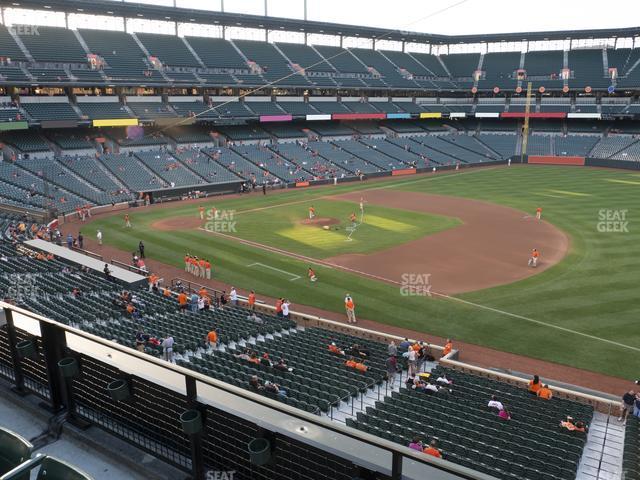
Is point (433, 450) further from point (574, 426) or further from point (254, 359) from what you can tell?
point (254, 359)

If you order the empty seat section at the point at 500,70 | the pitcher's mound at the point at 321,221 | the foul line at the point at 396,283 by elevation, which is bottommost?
the foul line at the point at 396,283

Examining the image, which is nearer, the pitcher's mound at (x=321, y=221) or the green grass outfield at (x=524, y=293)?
the green grass outfield at (x=524, y=293)

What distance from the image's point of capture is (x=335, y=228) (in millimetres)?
43812

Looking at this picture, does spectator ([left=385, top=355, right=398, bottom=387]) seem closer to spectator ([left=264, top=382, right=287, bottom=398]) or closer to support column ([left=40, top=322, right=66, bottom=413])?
spectator ([left=264, top=382, right=287, bottom=398])

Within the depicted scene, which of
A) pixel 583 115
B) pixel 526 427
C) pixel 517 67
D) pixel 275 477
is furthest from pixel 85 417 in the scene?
pixel 517 67

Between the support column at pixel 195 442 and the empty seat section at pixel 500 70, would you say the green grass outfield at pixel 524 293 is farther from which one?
the empty seat section at pixel 500 70

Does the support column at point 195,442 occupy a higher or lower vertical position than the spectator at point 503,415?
higher

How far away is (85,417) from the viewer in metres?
6.16

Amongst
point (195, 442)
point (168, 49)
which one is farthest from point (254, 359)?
point (168, 49)

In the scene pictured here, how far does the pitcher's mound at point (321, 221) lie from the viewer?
45375 mm

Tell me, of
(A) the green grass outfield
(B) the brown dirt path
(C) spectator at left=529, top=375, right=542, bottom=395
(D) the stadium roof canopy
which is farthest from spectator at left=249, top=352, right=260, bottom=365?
(D) the stadium roof canopy

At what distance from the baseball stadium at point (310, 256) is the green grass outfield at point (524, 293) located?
199 mm

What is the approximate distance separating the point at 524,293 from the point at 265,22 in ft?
231

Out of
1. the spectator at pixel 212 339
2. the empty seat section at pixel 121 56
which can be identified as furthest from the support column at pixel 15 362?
the empty seat section at pixel 121 56
